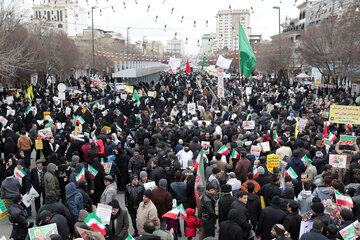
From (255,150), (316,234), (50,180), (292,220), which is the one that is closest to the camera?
(316,234)

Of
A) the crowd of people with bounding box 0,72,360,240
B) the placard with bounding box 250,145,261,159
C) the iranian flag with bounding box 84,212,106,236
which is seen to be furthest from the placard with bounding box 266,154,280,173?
the iranian flag with bounding box 84,212,106,236

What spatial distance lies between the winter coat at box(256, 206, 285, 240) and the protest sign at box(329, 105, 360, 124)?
313 inches

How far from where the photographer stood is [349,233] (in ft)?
17.9

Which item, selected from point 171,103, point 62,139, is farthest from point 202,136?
point 171,103

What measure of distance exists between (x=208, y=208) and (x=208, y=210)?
47 millimetres

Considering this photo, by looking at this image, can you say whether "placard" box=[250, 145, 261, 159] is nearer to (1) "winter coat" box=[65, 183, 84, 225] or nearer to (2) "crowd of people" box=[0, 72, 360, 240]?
(2) "crowd of people" box=[0, 72, 360, 240]

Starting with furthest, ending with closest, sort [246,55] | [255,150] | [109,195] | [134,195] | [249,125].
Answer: [246,55]
[249,125]
[255,150]
[134,195]
[109,195]

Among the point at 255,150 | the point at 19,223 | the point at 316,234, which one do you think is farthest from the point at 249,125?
the point at 19,223

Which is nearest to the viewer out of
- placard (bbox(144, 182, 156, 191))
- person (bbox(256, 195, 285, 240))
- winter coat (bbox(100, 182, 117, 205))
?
person (bbox(256, 195, 285, 240))

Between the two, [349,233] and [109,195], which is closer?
[349,233]

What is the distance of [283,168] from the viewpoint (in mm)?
10125

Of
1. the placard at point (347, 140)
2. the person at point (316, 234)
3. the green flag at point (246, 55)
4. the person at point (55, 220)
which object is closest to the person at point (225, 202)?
the person at point (316, 234)

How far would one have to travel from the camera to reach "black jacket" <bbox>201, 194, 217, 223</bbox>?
684 cm

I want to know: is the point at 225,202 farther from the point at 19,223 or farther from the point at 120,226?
the point at 19,223
